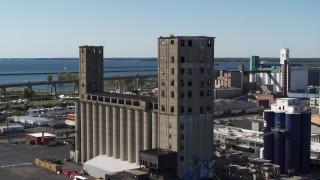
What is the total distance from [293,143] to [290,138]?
580mm

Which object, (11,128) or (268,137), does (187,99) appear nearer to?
(268,137)

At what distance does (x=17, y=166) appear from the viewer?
51.1 metres

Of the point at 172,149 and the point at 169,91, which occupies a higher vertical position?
the point at 169,91

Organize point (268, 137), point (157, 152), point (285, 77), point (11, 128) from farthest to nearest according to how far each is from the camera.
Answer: point (285, 77) < point (11, 128) < point (268, 137) < point (157, 152)

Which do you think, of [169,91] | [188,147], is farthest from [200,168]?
[169,91]

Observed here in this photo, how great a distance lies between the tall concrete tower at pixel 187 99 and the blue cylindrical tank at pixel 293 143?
33.6 ft

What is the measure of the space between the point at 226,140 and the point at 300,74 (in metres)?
83.5

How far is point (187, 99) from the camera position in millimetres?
40688

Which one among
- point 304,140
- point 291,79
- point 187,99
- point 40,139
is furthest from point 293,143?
point 291,79

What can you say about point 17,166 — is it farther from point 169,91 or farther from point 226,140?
point 226,140

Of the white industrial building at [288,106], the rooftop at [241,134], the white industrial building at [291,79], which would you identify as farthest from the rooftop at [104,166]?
the white industrial building at [291,79]

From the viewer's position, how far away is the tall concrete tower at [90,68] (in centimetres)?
5353

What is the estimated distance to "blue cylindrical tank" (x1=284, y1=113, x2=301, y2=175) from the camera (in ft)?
157

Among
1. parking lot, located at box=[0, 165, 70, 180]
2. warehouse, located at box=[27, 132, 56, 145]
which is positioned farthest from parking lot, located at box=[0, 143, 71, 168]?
parking lot, located at box=[0, 165, 70, 180]
